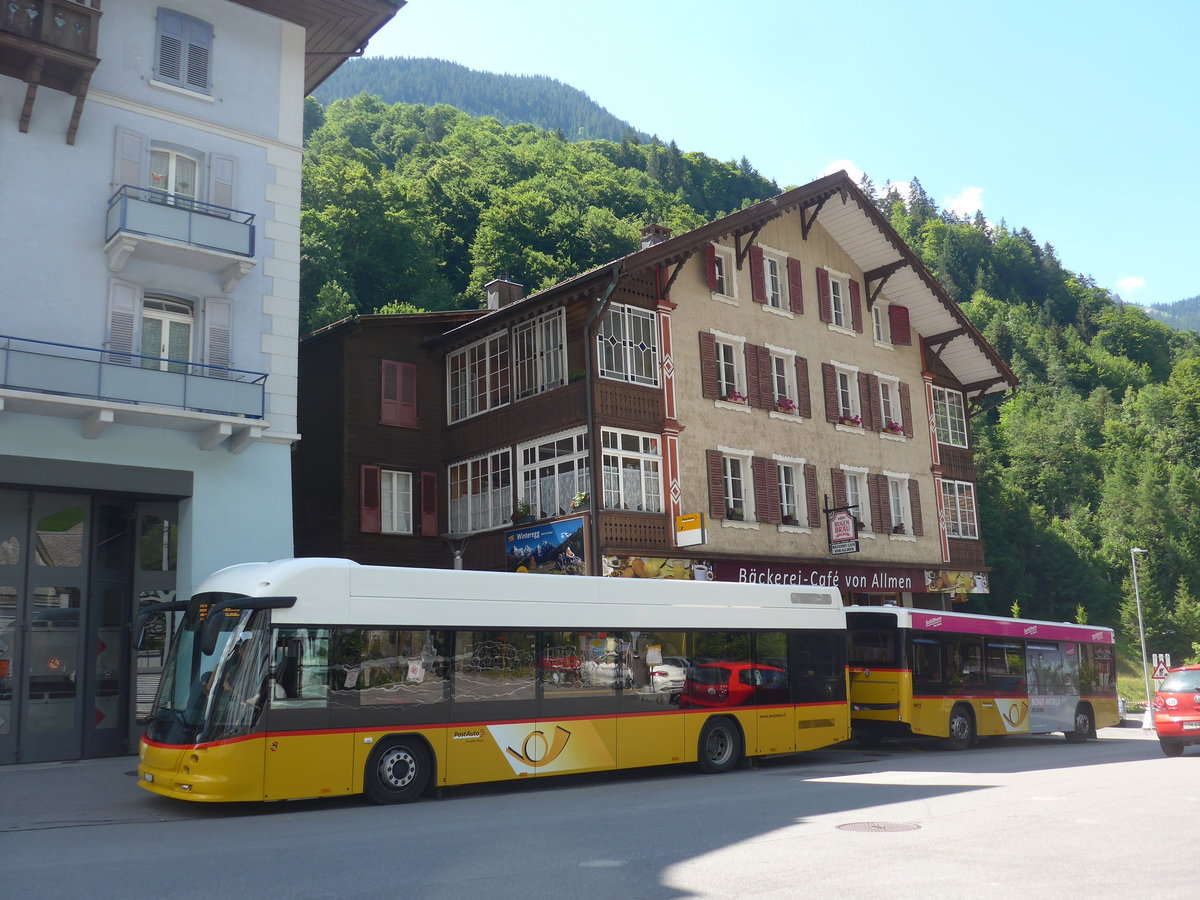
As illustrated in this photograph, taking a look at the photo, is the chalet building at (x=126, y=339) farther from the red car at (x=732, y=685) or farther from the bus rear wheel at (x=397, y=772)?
the red car at (x=732, y=685)

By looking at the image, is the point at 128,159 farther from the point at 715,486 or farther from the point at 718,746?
the point at 715,486

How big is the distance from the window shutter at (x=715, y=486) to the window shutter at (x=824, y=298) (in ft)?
23.8

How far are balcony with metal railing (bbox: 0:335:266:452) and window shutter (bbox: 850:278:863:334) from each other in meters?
19.5

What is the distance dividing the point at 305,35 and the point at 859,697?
55.9 ft

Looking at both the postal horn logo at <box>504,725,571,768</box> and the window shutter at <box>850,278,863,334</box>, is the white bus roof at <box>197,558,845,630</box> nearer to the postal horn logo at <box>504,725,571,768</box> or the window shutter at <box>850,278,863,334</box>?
the postal horn logo at <box>504,725,571,768</box>

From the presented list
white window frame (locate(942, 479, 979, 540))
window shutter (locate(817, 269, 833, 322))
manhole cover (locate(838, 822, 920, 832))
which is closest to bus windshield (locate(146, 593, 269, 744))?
manhole cover (locate(838, 822, 920, 832))

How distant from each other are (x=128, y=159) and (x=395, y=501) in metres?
11.5

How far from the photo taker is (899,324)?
35.1 meters

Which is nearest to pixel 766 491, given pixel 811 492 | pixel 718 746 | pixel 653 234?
pixel 811 492

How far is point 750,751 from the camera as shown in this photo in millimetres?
18062

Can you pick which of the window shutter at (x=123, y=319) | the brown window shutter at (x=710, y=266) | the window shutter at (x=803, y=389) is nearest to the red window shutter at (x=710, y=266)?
the brown window shutter at (x=710, y=266)

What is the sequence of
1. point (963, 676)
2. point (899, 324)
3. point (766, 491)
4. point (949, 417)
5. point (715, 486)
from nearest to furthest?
point (963, 676) → point (715, 486) → point (766, 491) → point (899, 324) → point (949, 417)

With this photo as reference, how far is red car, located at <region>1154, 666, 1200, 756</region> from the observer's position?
19.8 metres

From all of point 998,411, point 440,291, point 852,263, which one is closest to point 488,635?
point 852,263
